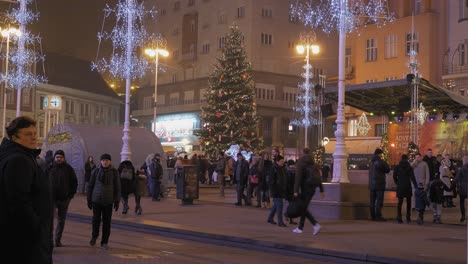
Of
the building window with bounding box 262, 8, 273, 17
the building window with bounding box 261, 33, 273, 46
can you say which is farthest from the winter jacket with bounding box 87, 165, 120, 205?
the building window with bounding box 262, 8, 273, 17

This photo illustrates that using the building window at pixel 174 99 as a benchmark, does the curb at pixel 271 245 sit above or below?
below

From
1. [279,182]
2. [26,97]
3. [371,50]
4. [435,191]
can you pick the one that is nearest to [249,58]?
[371,50]

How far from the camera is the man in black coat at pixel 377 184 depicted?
17641 mm

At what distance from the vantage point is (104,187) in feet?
40.1

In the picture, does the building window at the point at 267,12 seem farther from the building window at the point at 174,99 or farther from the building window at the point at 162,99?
the building window at the point at 162,99

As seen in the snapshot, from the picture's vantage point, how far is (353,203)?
60.6ft

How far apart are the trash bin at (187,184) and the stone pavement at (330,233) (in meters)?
1.76

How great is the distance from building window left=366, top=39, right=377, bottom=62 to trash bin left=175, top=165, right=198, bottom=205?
32.5 metres

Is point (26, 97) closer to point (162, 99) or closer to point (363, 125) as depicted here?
point (162, 99)

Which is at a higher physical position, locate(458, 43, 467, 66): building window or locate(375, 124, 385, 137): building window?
locate(458, 43, 467, 66): building window

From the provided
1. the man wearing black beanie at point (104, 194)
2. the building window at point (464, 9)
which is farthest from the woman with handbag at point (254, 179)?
the building window at point (464, 9)

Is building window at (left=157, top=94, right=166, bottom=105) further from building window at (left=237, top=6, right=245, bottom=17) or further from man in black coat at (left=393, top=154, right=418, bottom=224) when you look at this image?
man in black coat at (left=393, top=154, right=418, bottom=224)

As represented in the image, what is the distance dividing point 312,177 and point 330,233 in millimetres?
1382

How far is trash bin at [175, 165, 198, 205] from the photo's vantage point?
2372 cm
